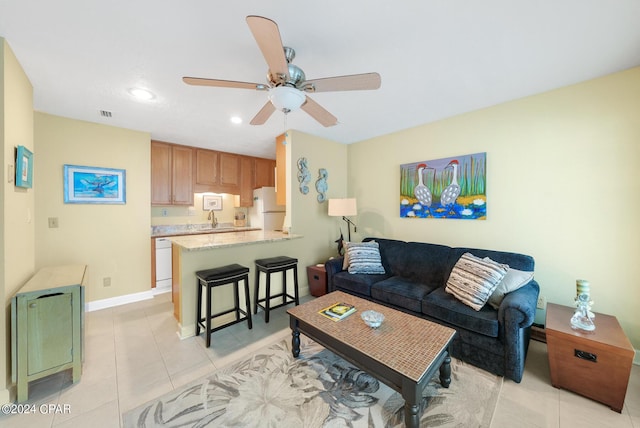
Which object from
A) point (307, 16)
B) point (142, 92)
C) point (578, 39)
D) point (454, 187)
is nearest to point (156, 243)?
point (142, 92)

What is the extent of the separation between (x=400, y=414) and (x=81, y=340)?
244 centimetres

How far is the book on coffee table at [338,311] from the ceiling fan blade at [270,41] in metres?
1.79

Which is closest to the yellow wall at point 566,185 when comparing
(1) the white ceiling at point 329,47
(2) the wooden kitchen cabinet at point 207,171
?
(1) the white ceiling at point 329,47

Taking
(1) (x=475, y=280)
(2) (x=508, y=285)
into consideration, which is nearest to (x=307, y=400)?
(1) (x=475, y=280)

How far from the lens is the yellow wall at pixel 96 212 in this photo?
285 cm

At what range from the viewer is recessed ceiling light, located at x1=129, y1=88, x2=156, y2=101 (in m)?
2.27

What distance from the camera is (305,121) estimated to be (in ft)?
10.2

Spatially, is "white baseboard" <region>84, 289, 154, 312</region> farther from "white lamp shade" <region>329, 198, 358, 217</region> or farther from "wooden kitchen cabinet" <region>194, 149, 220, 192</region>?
"white lamp shade" <region>329, 198, 358, 217</region>

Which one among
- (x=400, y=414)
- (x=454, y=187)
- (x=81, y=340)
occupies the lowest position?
(x=400, y=414)

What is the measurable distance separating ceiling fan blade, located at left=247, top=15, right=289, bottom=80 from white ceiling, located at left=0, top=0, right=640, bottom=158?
291mm

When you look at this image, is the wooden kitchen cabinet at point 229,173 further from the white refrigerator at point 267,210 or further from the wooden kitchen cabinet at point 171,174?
the wooden kitchen cabinet at point 171,174

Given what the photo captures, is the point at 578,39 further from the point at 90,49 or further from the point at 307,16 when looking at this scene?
the point at 90,49

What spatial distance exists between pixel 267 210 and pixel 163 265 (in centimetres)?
189

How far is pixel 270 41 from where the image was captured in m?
1.22
